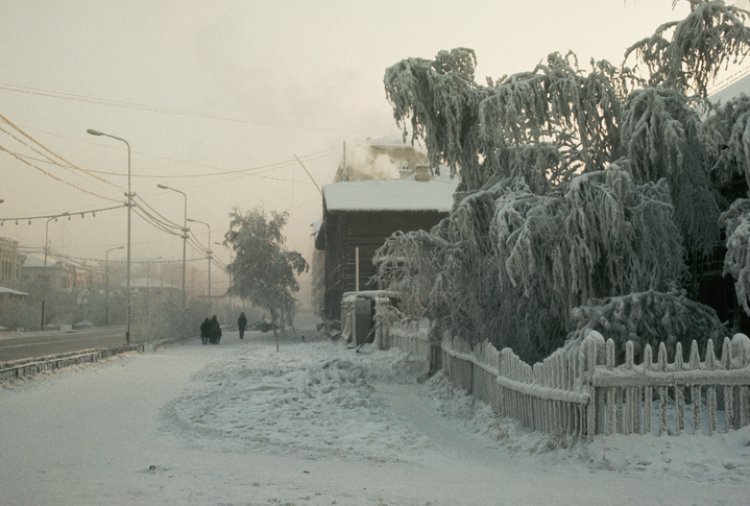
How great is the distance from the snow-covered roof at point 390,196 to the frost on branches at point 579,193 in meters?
22.4

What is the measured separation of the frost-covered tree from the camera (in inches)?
1848

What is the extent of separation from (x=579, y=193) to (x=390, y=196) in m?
29.2

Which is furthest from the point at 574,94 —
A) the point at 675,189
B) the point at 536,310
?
the point at 536,310

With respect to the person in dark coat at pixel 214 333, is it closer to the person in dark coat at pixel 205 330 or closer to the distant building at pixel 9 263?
the person in dark coat at pixel 205 330

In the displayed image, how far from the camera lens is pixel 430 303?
13.8 m

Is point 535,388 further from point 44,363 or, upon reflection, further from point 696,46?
point 44,363

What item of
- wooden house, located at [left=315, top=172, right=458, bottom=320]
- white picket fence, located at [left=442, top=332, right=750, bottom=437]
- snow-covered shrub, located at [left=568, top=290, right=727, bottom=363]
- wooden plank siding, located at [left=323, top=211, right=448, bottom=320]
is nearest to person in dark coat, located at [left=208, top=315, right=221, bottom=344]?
wooden house, located at [left=315, top=172, right=458, bottom=320]

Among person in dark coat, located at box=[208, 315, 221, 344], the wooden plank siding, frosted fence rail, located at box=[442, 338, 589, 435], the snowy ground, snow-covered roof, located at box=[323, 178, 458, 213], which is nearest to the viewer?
the snowy ground

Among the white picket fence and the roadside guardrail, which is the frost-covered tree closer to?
the roadside guardrail

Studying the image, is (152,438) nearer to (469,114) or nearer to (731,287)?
(469,114)

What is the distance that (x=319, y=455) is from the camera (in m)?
8.95

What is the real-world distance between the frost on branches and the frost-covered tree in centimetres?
3268

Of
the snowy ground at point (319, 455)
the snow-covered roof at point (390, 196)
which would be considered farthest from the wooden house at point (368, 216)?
the snowy ground at point (319, 455)

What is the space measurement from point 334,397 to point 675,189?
6.34m
